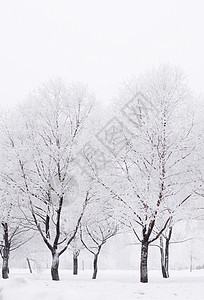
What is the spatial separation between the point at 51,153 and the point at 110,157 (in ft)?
12.0

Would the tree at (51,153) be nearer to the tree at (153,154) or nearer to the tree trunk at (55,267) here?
the tree trunk at (55,267)

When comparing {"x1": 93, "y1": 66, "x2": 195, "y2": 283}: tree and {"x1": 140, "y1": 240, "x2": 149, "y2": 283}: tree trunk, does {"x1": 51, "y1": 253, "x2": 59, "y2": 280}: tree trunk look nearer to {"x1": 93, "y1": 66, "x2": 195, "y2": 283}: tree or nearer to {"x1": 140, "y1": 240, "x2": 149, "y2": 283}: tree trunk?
{"x1": 93, "y1": 66, "x2": 195, "y2": 283}: tree

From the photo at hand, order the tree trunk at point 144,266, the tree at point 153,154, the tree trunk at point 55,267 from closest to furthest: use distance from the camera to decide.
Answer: the tree at point 153,154
the tree trunk at point 144,266
the tree trunk at point 55,267

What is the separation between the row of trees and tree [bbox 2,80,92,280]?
0.06 meters

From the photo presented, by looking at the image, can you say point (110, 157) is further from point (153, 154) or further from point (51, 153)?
point (51, 153)

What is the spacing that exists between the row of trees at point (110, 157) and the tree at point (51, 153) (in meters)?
0.06

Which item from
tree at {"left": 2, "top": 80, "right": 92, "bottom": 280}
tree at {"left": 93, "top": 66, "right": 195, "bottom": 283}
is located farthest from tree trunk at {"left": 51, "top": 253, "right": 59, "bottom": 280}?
tree at {"left": 93, "top": 66, "right": 195, "bottom": 283}

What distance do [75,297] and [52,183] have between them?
38.0 ft

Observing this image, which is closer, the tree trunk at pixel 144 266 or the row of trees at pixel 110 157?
the row of trees at pixel 110 157

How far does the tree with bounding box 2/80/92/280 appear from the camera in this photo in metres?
17.7

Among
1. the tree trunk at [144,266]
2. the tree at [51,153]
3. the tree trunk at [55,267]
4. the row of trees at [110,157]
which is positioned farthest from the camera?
the tree at [51,153]

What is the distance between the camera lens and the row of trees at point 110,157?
51.7 feet

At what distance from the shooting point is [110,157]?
1650 cm

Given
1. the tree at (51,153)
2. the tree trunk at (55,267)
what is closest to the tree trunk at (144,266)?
the tree at (51,153)
